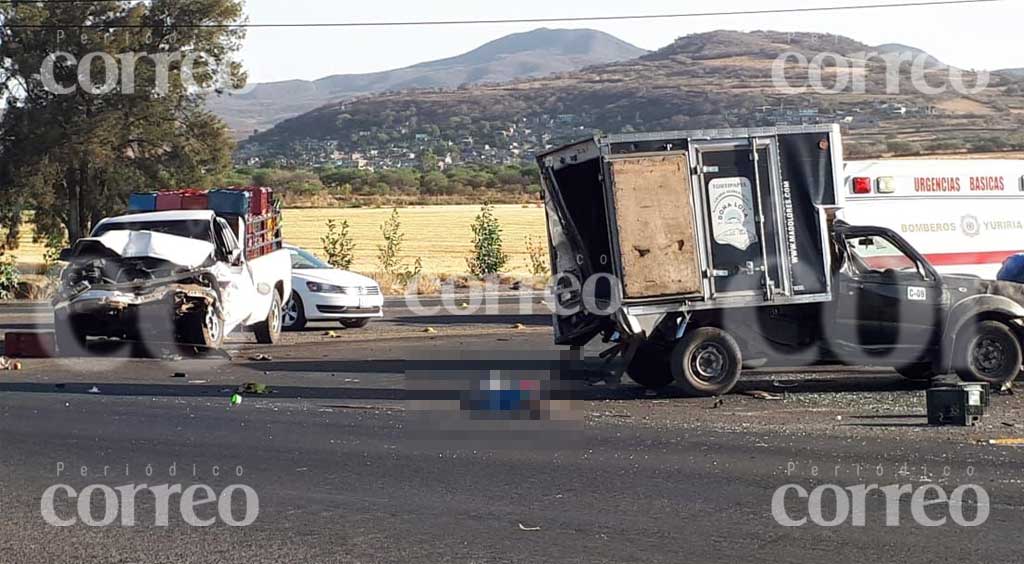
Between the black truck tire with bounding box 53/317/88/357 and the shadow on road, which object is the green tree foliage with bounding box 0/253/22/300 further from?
the shadow on road

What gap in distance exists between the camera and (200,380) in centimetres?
1537

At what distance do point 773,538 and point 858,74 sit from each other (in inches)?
4543

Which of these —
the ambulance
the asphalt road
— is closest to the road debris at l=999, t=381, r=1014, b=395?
the asphalt road

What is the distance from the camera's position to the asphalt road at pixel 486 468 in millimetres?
7605

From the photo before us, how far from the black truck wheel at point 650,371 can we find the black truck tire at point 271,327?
702 cm

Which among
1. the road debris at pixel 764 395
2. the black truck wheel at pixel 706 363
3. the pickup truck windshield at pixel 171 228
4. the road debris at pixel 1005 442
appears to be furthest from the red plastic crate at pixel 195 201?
the road debris at pixel 1005 442

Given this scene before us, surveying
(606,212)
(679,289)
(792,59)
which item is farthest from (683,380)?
(792,59)

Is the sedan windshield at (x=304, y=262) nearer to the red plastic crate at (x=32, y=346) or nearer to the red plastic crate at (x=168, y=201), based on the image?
the red plastic crate at (x=168, y=201)

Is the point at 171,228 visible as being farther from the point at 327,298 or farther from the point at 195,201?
the point at 327,298

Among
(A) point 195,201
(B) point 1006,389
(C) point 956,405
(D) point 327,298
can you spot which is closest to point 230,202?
(A) point 195,201

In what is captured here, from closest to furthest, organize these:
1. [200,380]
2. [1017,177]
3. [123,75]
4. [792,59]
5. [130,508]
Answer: [130,508] < [200,380] < [1017,177] < [123,75] < [792,59]

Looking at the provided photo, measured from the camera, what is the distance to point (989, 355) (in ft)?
45.4

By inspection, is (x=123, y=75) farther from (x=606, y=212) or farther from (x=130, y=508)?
(x=130, y=508)

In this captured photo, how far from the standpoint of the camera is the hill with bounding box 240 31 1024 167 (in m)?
89.9
